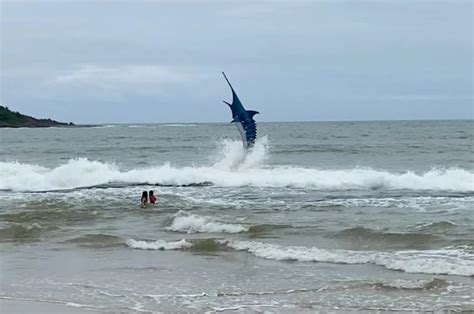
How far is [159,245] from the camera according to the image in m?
13.7

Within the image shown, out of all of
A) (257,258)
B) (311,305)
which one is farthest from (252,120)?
(311,305)

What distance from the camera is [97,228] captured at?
1636 cm

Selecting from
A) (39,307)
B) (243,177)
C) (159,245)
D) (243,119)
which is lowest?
(39,307)

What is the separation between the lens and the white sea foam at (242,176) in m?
24.7

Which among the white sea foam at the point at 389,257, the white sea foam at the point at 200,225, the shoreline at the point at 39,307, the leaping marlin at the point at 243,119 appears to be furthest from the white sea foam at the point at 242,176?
the shoreline at the point at 39,307

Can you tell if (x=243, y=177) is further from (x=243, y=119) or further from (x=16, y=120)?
(x=16, y=120)

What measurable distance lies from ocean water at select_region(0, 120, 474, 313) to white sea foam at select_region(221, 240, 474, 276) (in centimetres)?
3

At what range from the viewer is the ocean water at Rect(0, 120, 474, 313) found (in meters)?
9.73

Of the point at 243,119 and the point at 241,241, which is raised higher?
the point at 243,119

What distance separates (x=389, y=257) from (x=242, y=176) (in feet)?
51.3

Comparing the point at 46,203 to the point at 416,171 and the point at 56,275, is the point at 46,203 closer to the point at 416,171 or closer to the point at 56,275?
the point at 56,275

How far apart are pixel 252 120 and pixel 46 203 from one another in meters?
7.58

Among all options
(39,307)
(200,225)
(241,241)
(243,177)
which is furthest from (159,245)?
(243,177)

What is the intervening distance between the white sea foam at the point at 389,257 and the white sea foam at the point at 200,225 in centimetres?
189
